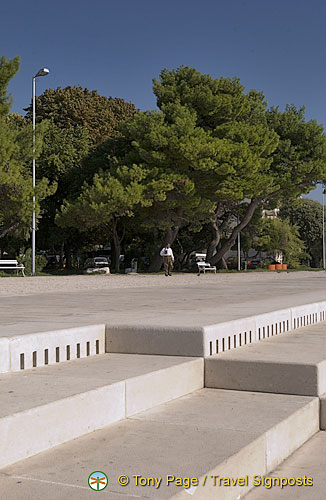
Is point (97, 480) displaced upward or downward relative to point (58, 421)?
downward

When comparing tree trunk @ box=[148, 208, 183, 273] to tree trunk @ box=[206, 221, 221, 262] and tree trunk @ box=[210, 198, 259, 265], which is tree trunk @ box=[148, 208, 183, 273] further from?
tree trunk @ box=[210, 198, 259, 265]

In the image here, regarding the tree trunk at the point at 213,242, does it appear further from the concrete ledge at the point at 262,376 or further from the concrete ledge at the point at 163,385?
the concrete ledge at the point at 163,385

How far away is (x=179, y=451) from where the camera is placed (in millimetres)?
3262

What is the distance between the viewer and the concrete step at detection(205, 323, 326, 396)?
15.3ft

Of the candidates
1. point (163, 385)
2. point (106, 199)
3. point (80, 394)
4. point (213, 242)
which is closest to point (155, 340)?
point (163, 385)

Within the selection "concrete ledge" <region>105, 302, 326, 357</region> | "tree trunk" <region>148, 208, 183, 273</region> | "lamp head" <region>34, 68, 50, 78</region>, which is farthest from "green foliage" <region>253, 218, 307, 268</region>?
"concrete ledge" <region>105, 302, 326, 357</region>

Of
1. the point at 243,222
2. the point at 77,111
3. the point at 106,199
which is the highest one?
the point at 77,111

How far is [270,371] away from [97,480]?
2.26 meters

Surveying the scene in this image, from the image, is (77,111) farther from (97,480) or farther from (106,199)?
(97,480)

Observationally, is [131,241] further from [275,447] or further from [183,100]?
[275,447]

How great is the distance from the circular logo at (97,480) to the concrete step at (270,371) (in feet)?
7.01

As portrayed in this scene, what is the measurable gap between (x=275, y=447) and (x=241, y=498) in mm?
579

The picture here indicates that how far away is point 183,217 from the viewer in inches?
1364

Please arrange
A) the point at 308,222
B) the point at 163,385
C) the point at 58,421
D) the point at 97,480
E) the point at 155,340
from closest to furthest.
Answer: the point at 97,480 → the point at 58,421 → the point at 163,385 → the point at 155,340 → the point at 308,222
